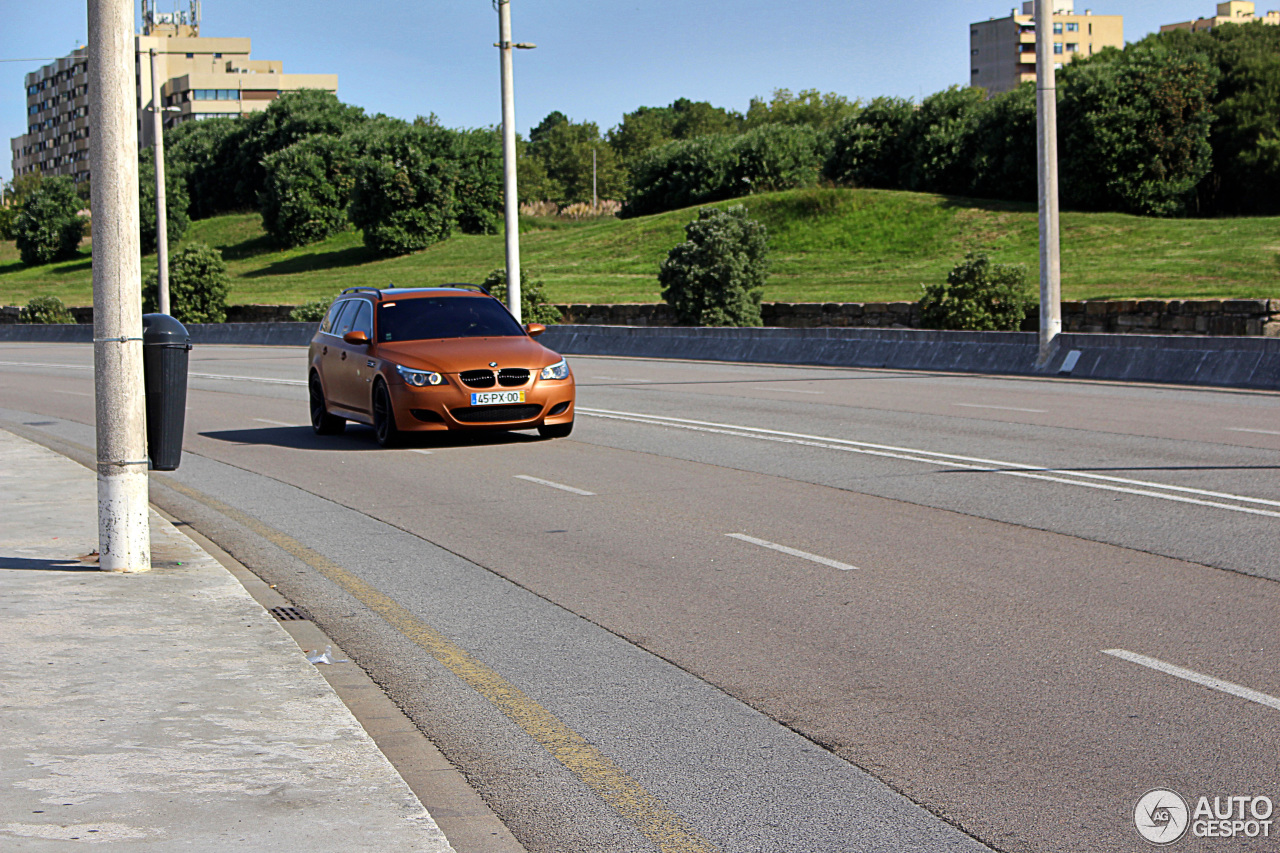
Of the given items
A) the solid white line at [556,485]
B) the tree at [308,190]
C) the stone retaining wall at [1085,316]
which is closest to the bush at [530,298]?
the stone retaining wall at [1085,316]

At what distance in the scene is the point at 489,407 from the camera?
49.7 feet

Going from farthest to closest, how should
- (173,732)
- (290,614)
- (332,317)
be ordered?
(332,317) < (290,614) < (173,732)

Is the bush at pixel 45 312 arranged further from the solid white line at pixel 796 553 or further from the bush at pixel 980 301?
the solid white line at pixel 796 553

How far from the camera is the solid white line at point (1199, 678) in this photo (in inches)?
219

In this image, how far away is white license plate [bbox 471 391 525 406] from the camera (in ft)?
49.5

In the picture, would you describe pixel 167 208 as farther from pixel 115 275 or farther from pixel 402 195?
pixel 115 275

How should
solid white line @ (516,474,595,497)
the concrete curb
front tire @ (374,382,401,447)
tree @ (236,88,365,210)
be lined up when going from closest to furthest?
solid white line @ (516,474,595,497) < front tire @ (374,382,401,447) < the concrete curb < tree @ (236,88,365,210)

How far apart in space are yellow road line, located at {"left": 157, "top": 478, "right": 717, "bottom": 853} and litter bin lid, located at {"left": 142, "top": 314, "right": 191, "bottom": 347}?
1.66m

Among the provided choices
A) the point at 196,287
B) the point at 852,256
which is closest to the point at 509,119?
the point at 196,287

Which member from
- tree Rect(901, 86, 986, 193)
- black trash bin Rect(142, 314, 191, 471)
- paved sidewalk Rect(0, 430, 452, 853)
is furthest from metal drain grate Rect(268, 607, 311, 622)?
tree Rect(901, 86, 986, 193)

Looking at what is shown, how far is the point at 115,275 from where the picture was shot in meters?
8.09

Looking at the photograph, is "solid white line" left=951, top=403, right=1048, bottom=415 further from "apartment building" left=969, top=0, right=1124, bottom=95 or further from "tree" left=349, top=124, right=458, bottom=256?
"apartment building" left=969, top=0, right=1124, bottom=95

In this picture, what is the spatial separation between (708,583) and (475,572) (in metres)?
1.50

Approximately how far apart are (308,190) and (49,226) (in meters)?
26.3
